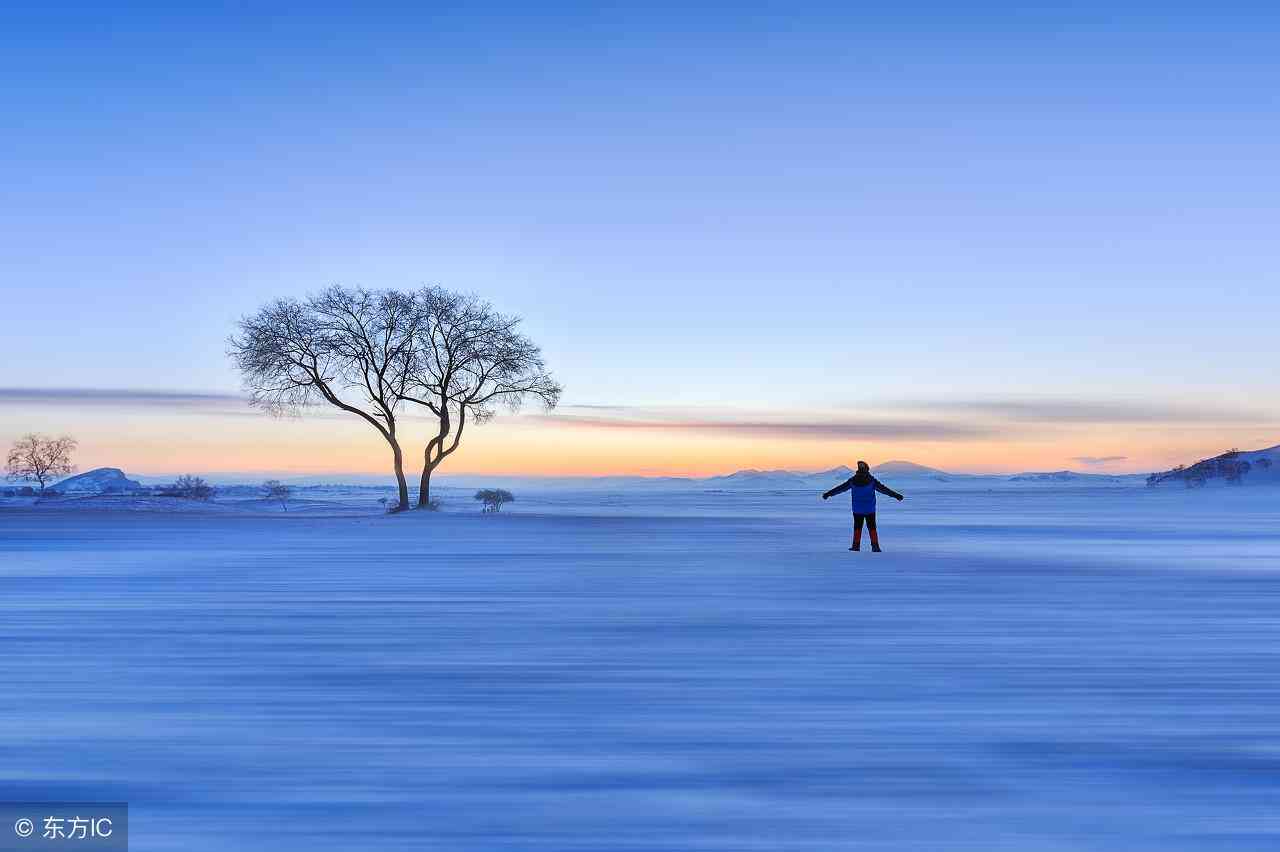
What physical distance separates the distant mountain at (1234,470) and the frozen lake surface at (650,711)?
9434cm

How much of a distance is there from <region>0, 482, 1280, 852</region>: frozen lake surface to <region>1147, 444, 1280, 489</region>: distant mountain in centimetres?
9434

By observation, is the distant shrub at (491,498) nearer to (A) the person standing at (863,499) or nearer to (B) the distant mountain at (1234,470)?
(A) the person standing at (863,499)

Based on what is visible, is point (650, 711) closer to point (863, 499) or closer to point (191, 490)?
point (863, 499)

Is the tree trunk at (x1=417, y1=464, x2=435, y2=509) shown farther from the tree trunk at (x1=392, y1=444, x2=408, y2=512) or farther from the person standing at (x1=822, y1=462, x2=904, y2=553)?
the person standing at (x1=822, y1=462, x2=904, y2=553)

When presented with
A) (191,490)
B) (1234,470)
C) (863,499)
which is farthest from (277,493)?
(1234,470)

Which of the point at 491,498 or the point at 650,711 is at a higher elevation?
the point at 491,498

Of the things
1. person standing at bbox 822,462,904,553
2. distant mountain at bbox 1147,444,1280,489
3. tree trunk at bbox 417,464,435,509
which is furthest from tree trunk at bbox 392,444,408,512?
distant mountain at bbox 1147,444,1280,489

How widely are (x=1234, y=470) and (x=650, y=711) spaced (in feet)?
356

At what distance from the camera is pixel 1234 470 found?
101 meters

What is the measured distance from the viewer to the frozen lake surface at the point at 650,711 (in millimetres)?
4707

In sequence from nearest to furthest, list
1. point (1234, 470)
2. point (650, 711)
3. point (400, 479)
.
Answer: point (650, 711) < point (400, 479) < point (1234, 470)

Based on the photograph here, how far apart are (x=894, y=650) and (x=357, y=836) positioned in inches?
216

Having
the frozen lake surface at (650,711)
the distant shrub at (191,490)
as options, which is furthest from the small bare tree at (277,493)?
the frozen lake surface at (650,711)

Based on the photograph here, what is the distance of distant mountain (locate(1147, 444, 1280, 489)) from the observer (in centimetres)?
9850
